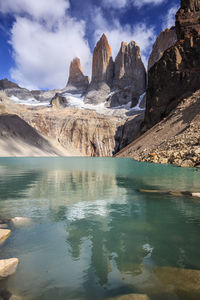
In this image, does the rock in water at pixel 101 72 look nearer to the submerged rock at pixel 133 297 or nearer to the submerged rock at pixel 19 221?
the submerged rock at pixel 19 221

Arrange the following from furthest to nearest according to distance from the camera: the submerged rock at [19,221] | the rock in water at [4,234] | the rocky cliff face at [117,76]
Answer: the rocky cliff face at [117,76] → the submerged rock at [19,221] → the rock in water at [4,234]

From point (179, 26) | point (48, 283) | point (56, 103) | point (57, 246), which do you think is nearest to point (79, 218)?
point (57, 246)

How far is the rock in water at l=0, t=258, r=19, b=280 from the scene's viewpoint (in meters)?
3.35

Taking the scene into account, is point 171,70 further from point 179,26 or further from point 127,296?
point 127,296

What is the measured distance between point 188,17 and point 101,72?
2686 inches

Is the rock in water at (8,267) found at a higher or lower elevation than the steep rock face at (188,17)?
lower

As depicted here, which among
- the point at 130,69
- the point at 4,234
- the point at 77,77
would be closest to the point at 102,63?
the point at 130,69

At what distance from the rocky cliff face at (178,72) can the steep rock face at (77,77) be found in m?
83.1

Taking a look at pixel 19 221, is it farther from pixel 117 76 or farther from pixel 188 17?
pixel 117 76

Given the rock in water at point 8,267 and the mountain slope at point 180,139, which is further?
the mountain slope at point 180,139

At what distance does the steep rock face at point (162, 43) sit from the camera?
101m

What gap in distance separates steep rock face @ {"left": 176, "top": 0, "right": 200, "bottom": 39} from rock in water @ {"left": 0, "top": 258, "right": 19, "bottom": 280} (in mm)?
66618

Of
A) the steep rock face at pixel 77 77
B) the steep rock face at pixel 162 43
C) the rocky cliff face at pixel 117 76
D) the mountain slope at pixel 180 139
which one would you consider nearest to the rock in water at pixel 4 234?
the mountain slope at pixel 180 139

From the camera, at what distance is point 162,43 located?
104 meters
